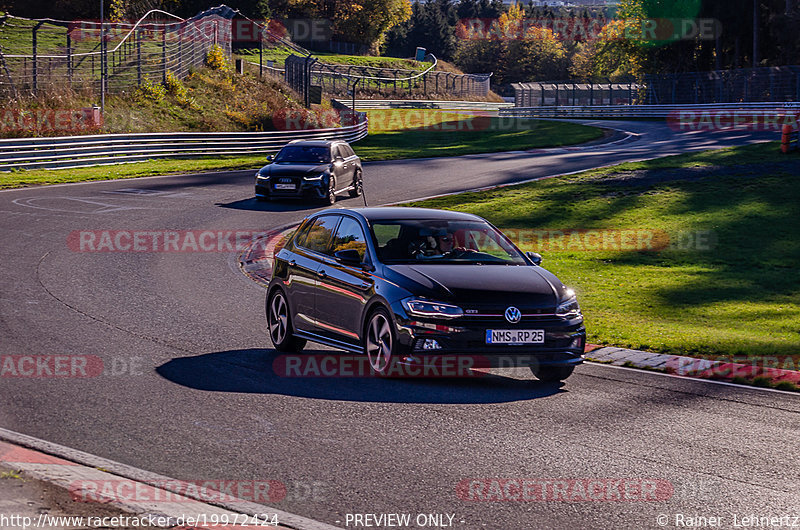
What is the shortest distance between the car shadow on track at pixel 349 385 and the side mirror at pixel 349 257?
1265mm

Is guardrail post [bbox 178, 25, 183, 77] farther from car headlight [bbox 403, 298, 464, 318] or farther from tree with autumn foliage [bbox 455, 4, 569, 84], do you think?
tree with autumn foliage [bbox 455, 4, 569, 84]

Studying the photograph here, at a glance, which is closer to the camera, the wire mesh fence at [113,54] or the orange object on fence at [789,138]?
the orange object on fence at [789,138]

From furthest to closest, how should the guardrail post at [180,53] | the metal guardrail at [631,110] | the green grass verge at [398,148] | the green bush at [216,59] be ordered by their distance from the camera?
the metal guardrail at [631,110]
the green bush at [216,59]
the guardrail post at [180,53]
the green grass verge at [398,148]

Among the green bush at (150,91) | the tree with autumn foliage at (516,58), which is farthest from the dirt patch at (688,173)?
the tree with autumn foliage at (516,58)

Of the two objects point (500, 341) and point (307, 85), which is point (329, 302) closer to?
point (500, 341)

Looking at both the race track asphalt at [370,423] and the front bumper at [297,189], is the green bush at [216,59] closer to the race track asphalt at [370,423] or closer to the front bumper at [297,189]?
the front bumper at [297,189]

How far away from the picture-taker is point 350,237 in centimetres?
1077

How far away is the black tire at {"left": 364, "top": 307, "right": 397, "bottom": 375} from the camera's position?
9.48 metres

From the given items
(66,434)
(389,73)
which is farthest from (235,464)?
(389,73)

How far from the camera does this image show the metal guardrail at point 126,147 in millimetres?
31859

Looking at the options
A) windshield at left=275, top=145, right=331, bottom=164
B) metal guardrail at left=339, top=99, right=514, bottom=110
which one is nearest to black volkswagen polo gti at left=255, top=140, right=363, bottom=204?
windshield at left=275, top=145, right=331, bottom=164

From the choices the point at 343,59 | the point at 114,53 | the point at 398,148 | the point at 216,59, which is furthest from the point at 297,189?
the point at 343,59

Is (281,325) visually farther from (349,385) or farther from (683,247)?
(683,247)

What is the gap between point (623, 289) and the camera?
16.4 meters
